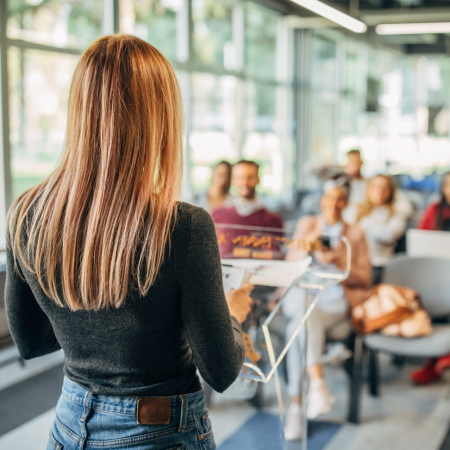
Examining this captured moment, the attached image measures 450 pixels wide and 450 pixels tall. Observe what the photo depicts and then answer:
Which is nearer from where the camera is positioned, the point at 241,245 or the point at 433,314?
→ the point at 241,245

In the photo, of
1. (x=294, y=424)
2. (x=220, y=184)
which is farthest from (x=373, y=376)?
(x=220, y=184)

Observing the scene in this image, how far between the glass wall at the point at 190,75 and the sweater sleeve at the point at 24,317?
1.05ft

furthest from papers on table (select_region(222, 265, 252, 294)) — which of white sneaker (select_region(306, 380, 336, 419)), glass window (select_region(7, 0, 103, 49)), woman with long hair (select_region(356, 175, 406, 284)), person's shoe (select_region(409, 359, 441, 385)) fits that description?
glass window (select_region(7, 0, 103, 49))

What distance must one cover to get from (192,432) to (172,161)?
1.65ft

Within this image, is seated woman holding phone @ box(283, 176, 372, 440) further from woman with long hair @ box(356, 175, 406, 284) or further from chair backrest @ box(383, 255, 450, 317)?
woman with long hair @ box(356, 175, 406, 284)

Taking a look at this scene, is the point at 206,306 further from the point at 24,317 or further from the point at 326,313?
the point at 326,313

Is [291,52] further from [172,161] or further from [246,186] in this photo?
[172,161]

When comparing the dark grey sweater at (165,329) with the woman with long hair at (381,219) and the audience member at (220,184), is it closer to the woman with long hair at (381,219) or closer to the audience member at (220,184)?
the audience member at (220,184)

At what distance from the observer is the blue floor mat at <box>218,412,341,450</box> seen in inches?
73.7

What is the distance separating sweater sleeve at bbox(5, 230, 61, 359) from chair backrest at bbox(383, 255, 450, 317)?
99.4 inches

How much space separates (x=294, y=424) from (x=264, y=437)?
59 centimetres

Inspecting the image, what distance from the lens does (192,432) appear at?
3.19 feet

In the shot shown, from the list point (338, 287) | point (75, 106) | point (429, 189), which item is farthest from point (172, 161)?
point (429, 189)

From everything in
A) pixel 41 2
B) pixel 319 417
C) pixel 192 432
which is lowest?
pixel 319 417
